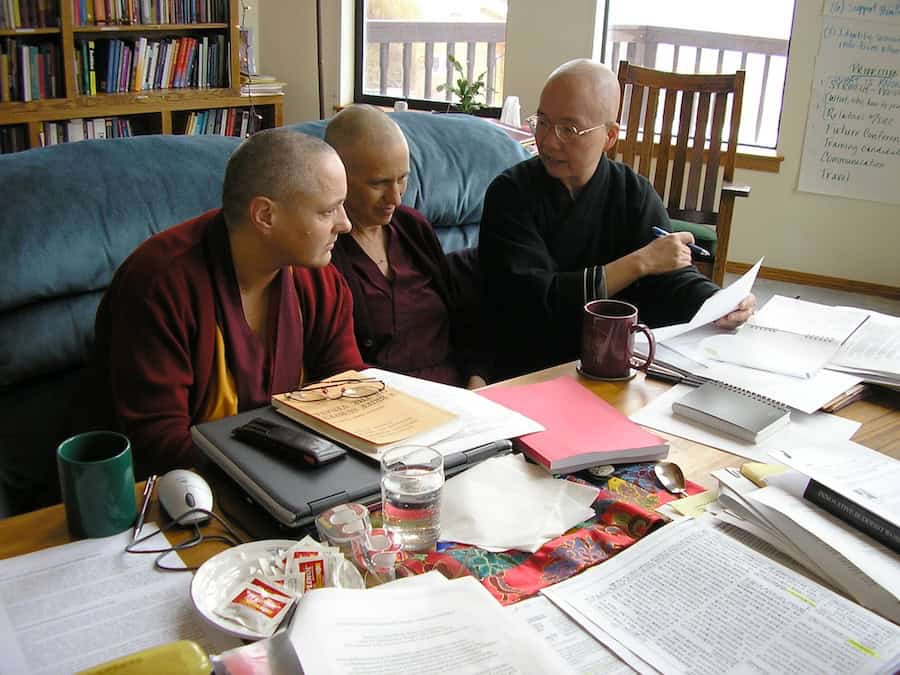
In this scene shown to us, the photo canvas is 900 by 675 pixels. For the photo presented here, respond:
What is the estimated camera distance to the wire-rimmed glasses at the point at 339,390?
1270 mm

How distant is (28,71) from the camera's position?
161 inches

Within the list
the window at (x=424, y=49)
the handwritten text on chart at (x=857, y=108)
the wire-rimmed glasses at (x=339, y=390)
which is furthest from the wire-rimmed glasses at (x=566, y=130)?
the window at (x=424, y=49)

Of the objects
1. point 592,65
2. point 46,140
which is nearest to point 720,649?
point 592,65

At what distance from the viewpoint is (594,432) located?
1.28 metres

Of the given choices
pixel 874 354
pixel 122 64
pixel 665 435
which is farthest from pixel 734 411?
pixel 122 64

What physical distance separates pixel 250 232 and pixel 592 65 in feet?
3.08

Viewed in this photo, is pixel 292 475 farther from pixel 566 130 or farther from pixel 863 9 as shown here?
pixel 863 9

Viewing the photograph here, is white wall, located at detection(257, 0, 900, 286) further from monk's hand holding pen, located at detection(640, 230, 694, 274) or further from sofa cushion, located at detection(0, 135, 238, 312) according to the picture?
sofa cushion, located at detection(0, 135, 238, 312)

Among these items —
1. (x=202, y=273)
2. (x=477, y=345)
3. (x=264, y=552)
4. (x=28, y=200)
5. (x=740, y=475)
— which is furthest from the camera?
(x=477, y=345)

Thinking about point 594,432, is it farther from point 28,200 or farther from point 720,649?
point 28,200

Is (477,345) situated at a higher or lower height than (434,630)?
lower

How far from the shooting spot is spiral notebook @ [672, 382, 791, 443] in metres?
1.33

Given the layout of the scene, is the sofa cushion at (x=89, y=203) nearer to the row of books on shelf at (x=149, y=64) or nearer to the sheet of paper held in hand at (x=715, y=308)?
the sheet of paper held in hand at (x=715, y=308)

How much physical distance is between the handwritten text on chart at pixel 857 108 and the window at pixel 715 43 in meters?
0.48
